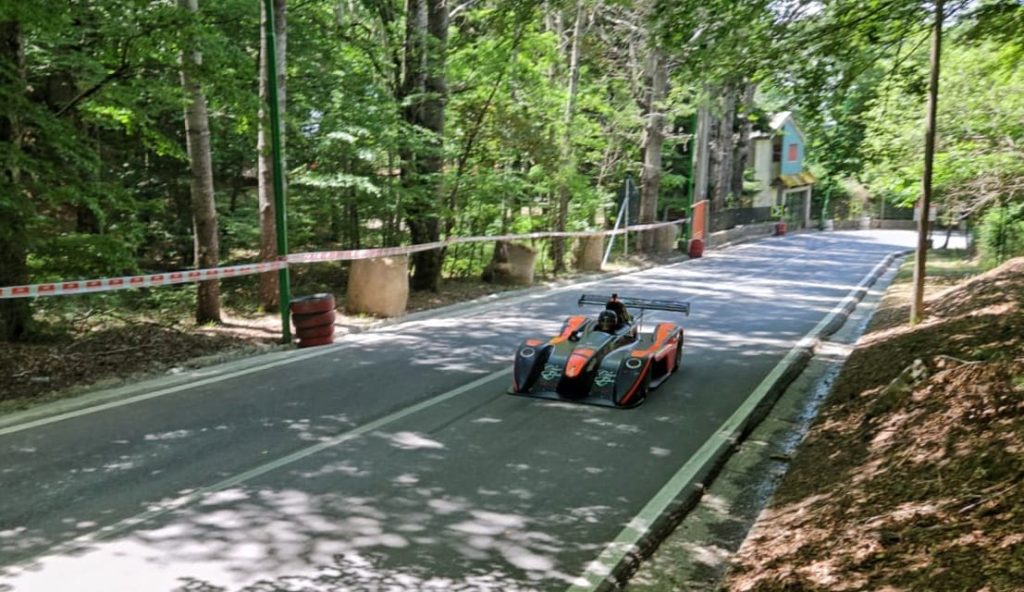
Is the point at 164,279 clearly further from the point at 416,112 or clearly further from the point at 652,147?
the point at 652,147

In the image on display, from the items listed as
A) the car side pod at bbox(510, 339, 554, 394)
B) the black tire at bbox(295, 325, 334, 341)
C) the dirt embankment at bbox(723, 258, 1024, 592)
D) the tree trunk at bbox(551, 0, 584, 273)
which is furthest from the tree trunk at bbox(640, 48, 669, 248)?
the dirt embankment at bbox(723, 258, 1024, 592)

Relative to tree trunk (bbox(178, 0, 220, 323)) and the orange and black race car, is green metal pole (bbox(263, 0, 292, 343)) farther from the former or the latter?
the orange and black race car

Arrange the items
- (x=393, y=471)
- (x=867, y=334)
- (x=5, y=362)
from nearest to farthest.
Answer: (x=393, y=471), (x=5, y=362), (x=867, y=334)

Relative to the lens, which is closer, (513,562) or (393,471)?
(513,562)

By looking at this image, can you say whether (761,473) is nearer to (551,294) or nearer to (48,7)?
(48,7)

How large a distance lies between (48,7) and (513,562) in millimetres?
8180

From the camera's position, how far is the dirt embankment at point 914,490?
395 cm

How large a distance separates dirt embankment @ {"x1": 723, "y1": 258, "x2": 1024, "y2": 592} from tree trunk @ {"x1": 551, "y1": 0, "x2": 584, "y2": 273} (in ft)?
46.6

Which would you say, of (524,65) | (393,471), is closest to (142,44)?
(393,471)

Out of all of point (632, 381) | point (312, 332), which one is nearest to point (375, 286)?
point (312, 332)

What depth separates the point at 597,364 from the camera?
9133 millimetres

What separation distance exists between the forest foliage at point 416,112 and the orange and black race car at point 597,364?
13.1 ft

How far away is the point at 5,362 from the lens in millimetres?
9383

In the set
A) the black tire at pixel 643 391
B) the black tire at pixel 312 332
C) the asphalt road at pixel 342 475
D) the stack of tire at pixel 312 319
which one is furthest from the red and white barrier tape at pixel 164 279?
the black tire at pixel 643 391
